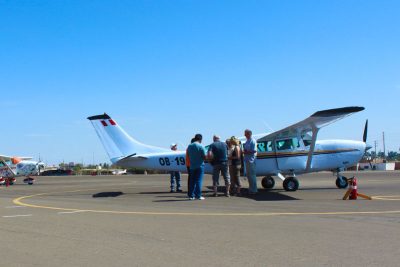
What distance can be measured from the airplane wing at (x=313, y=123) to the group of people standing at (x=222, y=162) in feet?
7.41

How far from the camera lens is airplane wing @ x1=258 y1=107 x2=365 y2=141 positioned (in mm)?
13109

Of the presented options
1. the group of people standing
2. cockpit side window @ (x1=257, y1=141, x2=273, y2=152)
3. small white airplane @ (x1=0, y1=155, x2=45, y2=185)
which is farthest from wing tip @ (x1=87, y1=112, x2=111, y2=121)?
small white airplane @ (x1=0, y1=155, x2=45, y2=185)

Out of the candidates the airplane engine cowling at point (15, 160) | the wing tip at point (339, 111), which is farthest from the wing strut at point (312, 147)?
the airplane engine cowling at point (15, 160)

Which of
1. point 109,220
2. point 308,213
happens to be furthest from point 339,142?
point 109,220

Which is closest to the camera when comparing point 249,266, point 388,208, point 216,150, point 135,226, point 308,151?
point 249,266

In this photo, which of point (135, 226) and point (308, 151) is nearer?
point (135, 226)

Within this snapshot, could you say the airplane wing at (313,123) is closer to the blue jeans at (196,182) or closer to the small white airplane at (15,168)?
the blue jeans at (196,182)

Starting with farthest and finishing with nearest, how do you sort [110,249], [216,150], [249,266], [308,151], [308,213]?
1. [308,151]
2. [216,150]
3. [308,213]
4. [110,249]
5. [249,266]

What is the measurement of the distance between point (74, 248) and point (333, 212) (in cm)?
542

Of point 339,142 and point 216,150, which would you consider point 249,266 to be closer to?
point 216,150

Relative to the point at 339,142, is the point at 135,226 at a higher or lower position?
lower

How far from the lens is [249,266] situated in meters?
4.74

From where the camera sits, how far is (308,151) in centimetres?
1677

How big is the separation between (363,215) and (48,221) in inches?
240
